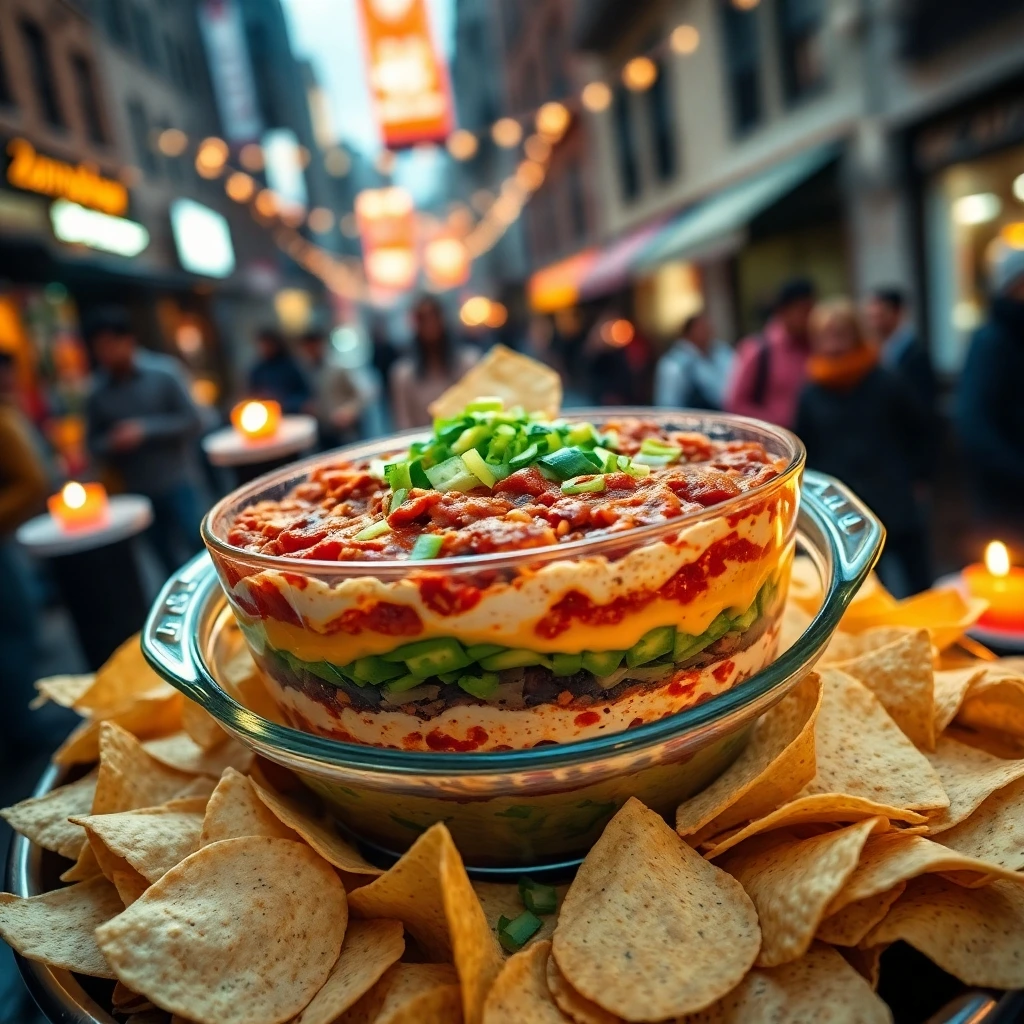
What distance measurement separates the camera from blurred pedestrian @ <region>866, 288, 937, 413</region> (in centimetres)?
385

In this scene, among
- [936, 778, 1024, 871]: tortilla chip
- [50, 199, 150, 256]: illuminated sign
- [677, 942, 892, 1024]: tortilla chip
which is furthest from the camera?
[50, 199, 150, 256]: illuminated sign

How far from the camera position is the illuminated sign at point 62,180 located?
21.0 feet

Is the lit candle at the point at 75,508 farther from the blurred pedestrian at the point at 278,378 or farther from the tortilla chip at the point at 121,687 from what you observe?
the blurred pedestrian at the point at 278,378

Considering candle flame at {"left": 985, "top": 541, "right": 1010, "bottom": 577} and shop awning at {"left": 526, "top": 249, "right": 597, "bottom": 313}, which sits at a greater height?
shop awning at {"left": 526, "top": 249, "right": 597, "bottom": 313}

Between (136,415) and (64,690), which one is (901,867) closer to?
(64,690)

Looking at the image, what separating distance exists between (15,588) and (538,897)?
2.78 m

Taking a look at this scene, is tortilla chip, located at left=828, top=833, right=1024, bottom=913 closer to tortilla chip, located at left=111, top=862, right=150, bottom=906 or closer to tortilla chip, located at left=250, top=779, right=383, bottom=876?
tortilla chip, located at left=250, top=779, right=383, bottom=876

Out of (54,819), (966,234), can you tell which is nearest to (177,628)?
(54,819)

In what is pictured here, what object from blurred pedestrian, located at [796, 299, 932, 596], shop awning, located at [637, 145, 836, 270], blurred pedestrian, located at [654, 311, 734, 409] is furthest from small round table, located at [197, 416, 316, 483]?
shop awning, located at [637, 145, 836, 270]

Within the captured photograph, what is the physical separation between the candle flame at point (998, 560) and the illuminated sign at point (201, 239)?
11.8 metres

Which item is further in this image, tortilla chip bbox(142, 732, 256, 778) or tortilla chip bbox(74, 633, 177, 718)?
tortilla chip bbox(74, 633, 177, 718)

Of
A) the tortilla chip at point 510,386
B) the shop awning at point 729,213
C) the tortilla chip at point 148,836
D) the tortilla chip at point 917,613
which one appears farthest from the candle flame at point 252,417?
the shop awning at point 729,213

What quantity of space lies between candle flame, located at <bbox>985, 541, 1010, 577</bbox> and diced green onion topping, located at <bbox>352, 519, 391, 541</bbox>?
37.6 inches

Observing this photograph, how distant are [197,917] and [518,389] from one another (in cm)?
106
